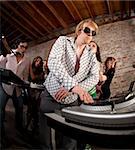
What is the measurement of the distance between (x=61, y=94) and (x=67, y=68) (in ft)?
0.55

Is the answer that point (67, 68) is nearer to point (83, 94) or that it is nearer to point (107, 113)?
point (83, 94)

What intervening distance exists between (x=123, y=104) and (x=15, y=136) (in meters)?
0.68

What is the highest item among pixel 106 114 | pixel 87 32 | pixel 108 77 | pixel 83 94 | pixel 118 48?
pixel 87 32

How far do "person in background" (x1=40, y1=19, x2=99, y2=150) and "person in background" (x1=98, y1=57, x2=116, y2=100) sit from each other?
55 mm

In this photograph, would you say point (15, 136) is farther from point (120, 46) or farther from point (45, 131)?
point (120, 46)

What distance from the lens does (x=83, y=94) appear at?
1.68 meters

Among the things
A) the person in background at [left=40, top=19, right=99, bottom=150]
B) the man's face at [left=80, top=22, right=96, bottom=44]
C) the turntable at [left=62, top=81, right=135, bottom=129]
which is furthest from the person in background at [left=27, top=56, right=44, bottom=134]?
the man's face at [left=80, top=22, right=96, bottom=44]

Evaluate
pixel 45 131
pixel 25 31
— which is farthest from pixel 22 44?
pixel 45 131

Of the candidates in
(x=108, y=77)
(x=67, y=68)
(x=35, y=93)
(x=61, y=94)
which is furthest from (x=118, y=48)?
(x=35, y=93)

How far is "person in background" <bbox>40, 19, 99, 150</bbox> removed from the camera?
1685 mm

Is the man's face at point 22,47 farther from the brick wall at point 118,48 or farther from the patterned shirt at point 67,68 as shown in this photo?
the patterned shirt at point 67,68

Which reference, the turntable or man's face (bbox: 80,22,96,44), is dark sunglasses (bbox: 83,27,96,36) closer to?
man's face (bbox: 80,22,96,44)

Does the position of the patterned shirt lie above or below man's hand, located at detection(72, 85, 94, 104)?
above

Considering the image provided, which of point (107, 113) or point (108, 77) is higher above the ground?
point (108, 77)
